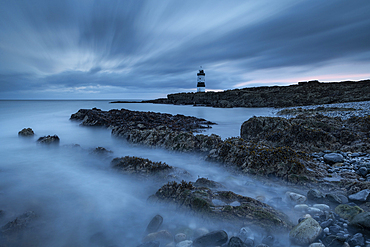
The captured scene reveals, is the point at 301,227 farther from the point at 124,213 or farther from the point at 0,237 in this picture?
the point at 0,237

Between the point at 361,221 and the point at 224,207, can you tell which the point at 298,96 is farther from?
the point at 224,207

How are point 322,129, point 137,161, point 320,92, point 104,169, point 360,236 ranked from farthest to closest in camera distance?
1. point 320,92
2. point 322,129
3. point 104,169
4. point 137,161
5. point 360,236

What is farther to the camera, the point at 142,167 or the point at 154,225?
the point at 142,167

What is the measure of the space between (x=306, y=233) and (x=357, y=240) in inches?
23.7

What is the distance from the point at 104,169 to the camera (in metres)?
5.97

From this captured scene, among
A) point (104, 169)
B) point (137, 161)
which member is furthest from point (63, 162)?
point (137, 161)

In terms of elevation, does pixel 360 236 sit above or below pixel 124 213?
above

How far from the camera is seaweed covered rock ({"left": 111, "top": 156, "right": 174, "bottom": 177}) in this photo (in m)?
5.11

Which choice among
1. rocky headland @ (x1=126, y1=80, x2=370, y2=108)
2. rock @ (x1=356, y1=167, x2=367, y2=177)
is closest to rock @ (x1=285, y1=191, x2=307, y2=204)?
rock @ (x1=356, y1=167, x2=367, y2=177)

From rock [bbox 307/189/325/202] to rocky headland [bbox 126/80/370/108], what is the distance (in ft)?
105

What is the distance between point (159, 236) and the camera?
9.71 feet

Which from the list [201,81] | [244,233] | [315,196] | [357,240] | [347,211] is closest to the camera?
[357,240]

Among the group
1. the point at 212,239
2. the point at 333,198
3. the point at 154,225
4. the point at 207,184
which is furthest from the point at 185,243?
the point at 333,198

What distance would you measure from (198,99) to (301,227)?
2044 inches
